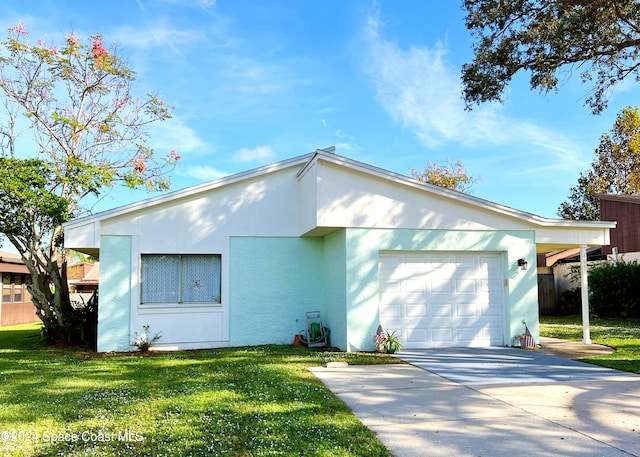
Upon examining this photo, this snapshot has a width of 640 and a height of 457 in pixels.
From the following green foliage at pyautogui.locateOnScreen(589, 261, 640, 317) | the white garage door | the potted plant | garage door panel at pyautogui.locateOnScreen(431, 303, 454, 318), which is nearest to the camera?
the potted plant

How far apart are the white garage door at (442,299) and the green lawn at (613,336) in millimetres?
2373

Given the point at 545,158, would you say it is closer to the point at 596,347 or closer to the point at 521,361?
the point at 596,347

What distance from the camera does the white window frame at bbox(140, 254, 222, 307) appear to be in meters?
11.2

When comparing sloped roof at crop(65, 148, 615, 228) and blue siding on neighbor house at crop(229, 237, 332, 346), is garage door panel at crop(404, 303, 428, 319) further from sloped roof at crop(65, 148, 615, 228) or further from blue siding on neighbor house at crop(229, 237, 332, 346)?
sloped roof at crop(65, 148, 615, 228)

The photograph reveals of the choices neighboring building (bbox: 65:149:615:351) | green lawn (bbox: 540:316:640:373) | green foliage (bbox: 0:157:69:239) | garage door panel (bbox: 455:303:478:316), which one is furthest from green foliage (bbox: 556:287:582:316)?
green foliage (bbox: 0:157:69:239)

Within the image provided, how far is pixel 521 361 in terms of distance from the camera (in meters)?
9.09

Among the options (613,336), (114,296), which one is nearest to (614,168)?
(613,336)

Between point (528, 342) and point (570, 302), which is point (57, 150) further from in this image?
point (570, 302)

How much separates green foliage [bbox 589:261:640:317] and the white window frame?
601 inches

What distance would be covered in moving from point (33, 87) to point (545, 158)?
74.1ft

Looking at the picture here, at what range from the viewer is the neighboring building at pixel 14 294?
2206cm

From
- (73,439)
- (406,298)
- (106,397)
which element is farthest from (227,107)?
(73,439)

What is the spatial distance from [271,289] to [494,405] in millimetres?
6637

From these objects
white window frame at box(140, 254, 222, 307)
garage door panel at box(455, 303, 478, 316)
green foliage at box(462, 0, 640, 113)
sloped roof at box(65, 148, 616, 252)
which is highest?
green foliage at box(462, 0, 640, 113)
